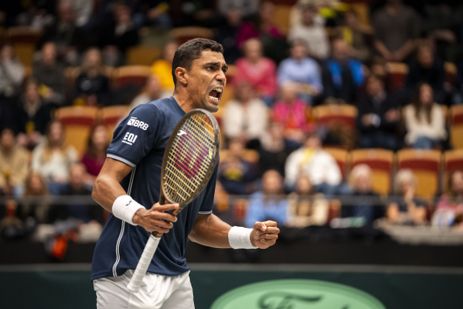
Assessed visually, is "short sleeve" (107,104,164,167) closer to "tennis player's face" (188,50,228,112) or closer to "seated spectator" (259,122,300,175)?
"tennis player's face" (188,50,228,112)

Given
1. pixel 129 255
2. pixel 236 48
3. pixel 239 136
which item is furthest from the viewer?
pixel 236 48

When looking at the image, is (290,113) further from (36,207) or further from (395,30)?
(36,207)

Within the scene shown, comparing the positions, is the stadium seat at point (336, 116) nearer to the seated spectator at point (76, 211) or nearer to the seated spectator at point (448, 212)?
the seated spectator at point (448, 212)

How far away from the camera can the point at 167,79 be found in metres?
13.3

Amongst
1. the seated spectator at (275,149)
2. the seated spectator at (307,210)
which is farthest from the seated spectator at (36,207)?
the seated spectator at (275,149)

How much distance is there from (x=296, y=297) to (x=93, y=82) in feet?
20.9

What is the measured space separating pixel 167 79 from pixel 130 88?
589 millimetres

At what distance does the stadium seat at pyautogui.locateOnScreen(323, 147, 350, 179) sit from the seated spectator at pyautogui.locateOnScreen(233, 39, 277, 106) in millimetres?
1575

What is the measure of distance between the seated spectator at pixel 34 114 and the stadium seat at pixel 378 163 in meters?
4.12

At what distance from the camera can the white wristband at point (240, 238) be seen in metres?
5.14

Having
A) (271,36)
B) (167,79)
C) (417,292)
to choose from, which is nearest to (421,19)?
(271,36)

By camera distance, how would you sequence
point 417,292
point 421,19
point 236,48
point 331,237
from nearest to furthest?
1. point 417,292
2. point 331,237
3. point 236,48
4. point 421,19

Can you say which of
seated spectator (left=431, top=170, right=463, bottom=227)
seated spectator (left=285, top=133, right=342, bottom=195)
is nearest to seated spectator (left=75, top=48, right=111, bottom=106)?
seated spectator (left=285, top=133, right=342, bottom=195)

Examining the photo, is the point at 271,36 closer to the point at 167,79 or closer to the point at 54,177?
the point at 167,79
